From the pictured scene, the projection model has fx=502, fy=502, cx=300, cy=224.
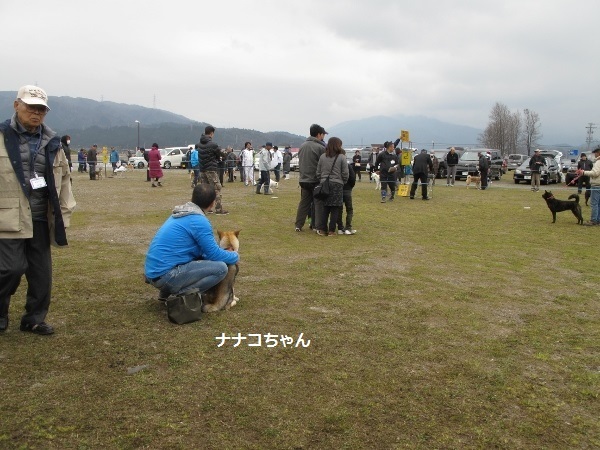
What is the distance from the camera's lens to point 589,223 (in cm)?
1130

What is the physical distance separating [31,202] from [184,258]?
1.34 meters

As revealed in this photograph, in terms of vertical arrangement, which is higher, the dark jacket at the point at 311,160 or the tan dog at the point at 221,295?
the dark jacket at the point at 311,160

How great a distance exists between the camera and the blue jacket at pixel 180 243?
179 inches

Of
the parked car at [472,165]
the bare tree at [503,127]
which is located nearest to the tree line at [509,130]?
the bare tree at [503,127]

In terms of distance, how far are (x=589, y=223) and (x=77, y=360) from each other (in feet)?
36.8

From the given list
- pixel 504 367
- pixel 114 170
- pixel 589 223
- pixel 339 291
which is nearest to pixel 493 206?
pixel 589 223

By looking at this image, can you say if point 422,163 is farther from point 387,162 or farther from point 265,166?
point 265,166

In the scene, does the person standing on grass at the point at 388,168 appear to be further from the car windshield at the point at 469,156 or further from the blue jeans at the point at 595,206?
the car windshield at the point at 469,156

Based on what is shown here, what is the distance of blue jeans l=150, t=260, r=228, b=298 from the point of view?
4.51m

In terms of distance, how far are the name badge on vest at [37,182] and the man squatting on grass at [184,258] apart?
43.3 inches

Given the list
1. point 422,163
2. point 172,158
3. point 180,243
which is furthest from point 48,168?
point 172,158

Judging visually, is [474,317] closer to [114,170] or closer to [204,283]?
[204,283]

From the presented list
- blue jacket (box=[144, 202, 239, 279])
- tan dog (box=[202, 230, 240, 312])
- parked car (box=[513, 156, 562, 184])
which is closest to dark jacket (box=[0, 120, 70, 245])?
blue jacket (box=[144, 202, 239, 279])

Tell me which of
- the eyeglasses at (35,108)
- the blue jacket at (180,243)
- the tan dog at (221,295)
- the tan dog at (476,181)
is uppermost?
the eyeglasses at (35,108)
